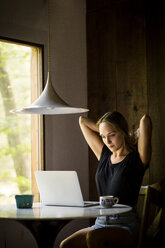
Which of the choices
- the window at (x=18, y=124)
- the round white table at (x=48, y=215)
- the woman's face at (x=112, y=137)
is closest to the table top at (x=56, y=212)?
the round white table at (x=48, y=215)

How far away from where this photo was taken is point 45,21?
11.9 feet

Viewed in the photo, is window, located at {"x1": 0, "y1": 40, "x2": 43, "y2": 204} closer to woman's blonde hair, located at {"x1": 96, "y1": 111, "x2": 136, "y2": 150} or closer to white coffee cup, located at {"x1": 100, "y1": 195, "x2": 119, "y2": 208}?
woman's blonde hair, located at {"x1": 96, "y1": 111, "x2": 136, "y2": 150}

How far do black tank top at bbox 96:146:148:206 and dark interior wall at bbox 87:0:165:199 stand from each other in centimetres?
66

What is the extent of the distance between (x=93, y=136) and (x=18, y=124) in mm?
674

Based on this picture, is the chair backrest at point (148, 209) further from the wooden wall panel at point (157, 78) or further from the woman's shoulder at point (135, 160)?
the wooden wall panel at point (157, 78)

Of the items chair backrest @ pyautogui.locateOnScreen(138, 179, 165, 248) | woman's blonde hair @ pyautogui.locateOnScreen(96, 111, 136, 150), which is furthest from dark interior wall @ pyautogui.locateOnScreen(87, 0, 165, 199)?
chair backrest @ pyautogui.locateOnScreen(138, 179, 165, 248)

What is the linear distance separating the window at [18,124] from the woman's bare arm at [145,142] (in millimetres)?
1120

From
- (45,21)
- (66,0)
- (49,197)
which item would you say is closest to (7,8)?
(45,21)

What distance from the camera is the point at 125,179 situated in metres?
2.60

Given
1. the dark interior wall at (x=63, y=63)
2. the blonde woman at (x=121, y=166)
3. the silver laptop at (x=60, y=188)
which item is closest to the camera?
the silver laptop at (x=60, y=188)

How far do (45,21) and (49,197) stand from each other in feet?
5.77

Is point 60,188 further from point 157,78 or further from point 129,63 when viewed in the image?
point 129,63

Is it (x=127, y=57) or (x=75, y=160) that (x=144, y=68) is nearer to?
(x=127, y=57)

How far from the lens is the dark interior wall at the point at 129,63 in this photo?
3.27 m
